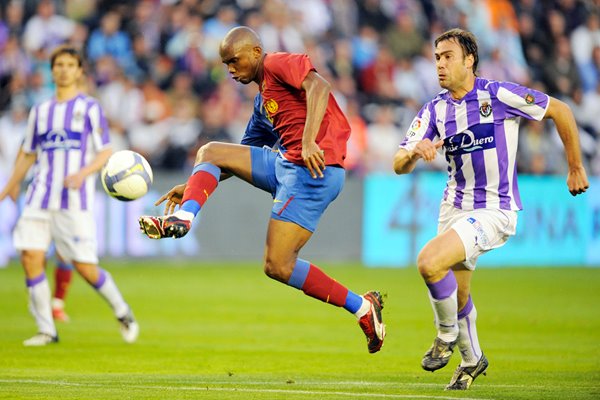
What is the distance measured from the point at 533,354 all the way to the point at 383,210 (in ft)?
29.7

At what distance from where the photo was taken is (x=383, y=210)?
1866 centimetres

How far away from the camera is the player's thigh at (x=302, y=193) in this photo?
7.50 metres

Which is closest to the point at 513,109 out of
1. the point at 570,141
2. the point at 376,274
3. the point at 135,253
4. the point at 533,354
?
the point at 570,141

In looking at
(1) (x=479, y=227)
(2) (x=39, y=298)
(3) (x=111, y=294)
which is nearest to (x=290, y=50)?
(3) (x=111, y=294)

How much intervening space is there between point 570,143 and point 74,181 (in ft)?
15.5

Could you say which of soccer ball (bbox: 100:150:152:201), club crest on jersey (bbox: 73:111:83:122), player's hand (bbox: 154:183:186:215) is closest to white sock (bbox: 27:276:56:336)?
club crest on jersey (bbox: 73:111:83:122)

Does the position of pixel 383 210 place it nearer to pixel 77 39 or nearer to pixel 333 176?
pixel 77 39

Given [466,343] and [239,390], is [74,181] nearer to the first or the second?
[239,390]

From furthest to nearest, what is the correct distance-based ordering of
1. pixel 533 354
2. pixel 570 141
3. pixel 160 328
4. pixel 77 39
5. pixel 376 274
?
pixel 77 39
pixel 376 274
pixel 160 328
pixel 533 354
pixel 570 141

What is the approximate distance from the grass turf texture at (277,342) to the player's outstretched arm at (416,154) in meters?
1.42

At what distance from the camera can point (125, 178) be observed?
7.91 metres

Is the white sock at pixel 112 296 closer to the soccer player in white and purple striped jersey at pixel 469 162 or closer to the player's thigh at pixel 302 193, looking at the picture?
the player's thigh at pixel 302 193

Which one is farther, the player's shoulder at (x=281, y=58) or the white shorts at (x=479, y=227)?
the player's shoulder at (x=281, y=58)

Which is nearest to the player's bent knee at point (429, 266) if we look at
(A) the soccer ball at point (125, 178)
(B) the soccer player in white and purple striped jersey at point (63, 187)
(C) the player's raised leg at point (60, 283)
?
(A) the soccer ball at point (125, 178)
